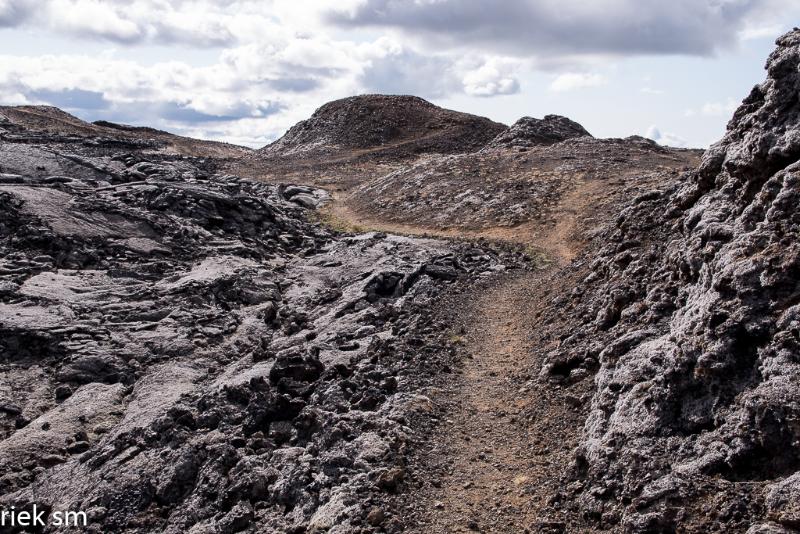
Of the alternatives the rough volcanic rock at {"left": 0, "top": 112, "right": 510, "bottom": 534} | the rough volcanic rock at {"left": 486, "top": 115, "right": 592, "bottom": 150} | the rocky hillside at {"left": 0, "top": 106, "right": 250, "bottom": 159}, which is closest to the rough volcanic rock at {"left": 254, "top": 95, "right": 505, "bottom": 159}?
the rocky hillside at {"left": 0, "top": 106, "right": 250, "bottom": 159}

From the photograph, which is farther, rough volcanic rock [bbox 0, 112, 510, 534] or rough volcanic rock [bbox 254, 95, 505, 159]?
rough volcanic rock [bbox 254, 95, 505, 159]

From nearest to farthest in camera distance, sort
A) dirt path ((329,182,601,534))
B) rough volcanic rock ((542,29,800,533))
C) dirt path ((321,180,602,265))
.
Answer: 1. rough volcanic rock ((542,29,800,533))
2. dirt path ((329,182,601,534))
3. dirt path ((321,180,602,265))

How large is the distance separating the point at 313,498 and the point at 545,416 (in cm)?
532

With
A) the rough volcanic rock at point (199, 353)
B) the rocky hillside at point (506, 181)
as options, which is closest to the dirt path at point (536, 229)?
the rocky hillside at point (506, 181)

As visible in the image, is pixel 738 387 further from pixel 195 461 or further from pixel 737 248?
pixel 195 461

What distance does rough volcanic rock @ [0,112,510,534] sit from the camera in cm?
1512

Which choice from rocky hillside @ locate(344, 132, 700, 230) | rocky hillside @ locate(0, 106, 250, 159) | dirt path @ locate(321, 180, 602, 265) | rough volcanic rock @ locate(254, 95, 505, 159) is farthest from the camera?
rough volcanic rock @ locate(254, 95, 505, 159)

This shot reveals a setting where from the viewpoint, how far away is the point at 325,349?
19.8 m

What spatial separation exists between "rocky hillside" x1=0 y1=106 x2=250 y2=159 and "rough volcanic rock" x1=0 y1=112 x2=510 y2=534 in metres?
32.2

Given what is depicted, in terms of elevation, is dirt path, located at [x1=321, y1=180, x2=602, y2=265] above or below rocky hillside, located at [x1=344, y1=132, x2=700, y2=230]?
below

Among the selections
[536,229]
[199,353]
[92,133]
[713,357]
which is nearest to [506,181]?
[536,229]

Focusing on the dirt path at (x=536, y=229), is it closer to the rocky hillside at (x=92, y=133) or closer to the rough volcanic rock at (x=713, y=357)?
the rough volcanic rock at (x=713, y=357)

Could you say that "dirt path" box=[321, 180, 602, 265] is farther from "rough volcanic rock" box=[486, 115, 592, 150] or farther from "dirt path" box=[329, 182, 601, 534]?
"rough volcanic rock" box=[486, 115, 592, 150]

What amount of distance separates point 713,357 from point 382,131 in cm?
6266
